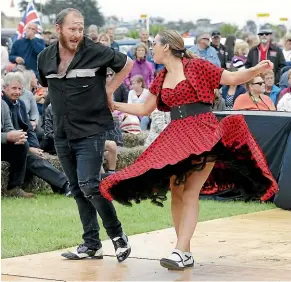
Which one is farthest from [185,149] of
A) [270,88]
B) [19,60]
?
[19,60]

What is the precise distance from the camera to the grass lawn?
8.40 m

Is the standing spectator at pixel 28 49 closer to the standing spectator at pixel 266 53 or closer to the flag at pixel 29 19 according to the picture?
the flag at pixel 29 19

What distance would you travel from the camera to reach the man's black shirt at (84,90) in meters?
7.29

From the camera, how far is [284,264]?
7336 mm

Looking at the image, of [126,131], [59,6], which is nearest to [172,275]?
[126,131]

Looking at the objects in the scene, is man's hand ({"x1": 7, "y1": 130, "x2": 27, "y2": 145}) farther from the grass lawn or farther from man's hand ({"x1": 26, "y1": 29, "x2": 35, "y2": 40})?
man's hand ({"x1": 26, "y1": 29, "x2": 35, "y2": 40})

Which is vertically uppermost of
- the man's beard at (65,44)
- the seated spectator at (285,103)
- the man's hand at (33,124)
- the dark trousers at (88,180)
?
the man's beard at (65,44)

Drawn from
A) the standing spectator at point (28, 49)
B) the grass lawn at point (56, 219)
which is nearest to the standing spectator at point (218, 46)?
the standing spectator at point (28, 49)

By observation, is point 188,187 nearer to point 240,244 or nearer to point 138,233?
point 240,244

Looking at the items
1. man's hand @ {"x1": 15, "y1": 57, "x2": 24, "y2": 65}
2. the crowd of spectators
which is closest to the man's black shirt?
the crowd of spectators

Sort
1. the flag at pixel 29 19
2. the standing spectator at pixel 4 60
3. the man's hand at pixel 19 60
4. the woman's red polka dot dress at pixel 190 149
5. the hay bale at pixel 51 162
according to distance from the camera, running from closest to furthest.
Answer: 1. the woman's red polka dot dress at pixel 190 149
2. the hay bale at pixel 51 162
3. the standing spectator at pixel 4 60
4. the man's hand at pixel 19 60
5. the flag at pixel 29 19

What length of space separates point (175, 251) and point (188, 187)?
51 cm

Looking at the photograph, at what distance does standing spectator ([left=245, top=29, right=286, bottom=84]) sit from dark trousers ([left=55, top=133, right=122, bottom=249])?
11215mm

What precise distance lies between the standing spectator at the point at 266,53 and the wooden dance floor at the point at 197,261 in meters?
9.30
